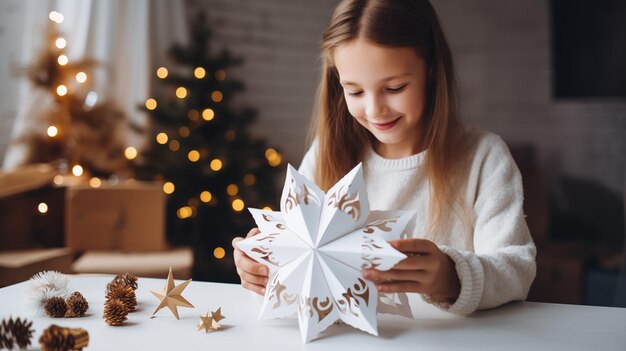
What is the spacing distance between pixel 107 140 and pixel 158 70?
1.48 ft

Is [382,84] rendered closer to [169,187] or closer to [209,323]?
[209,323]

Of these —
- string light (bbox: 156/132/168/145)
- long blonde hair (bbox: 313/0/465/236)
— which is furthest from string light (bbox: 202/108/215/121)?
long blonde hair (bbox: 313/0/465/236)

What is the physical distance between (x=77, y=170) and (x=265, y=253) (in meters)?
2.15

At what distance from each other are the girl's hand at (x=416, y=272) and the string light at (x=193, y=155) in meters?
2.14

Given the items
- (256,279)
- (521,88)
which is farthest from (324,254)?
(521,88)

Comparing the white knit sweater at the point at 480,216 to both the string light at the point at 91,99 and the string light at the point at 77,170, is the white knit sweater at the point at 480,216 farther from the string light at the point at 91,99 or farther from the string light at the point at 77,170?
the string light at the point at 91,99

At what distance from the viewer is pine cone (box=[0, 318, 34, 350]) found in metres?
0.67

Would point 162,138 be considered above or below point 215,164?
above

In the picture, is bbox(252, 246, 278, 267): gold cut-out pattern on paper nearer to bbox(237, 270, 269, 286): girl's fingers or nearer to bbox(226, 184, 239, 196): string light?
bbox(237, 270, 269, 286): girl's fingers

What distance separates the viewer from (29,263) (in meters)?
2.06

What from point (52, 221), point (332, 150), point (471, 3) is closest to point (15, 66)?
point (52, 221)

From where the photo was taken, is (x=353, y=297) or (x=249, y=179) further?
(x=249, y=179)

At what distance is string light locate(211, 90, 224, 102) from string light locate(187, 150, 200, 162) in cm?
29

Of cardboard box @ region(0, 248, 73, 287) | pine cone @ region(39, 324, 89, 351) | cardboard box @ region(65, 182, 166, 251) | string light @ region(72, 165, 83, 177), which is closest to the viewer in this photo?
pine cone @ region(39, 324, 89, 351)
